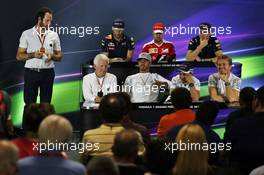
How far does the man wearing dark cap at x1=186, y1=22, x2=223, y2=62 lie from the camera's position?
892 cm

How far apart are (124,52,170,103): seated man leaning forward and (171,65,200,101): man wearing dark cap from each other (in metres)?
0.11

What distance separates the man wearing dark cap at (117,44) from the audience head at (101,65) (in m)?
0.97

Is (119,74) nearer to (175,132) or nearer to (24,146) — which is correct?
(175,132)

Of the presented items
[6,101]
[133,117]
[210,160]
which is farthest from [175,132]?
[133,117]

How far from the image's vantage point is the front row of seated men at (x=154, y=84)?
802cm

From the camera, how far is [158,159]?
4.22 m

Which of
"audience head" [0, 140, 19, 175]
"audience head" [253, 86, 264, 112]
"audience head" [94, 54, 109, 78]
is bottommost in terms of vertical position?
"audience head" [0, 140, 19, 175]

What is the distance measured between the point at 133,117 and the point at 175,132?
305 centimetres

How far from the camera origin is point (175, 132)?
499 centimetres

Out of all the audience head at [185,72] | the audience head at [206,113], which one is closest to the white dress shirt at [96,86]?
the audience head at [185,72]

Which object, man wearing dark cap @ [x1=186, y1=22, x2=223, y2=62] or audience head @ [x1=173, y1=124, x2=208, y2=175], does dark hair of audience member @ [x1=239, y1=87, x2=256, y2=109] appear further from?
man wearing dark cap @ [x1=186, y1=22, x2=223, y2=62]

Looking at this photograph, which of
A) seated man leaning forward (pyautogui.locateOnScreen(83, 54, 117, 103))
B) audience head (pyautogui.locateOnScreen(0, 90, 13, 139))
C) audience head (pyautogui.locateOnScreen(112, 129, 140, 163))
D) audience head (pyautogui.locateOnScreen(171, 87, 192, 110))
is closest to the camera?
audience head (pyautogui.locateOnScreen(112, 129, 140, 163))

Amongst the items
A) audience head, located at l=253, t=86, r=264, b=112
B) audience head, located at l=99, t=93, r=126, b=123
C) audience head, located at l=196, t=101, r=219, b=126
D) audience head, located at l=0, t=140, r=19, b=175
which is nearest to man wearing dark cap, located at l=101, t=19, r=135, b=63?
audience head, located at l=196, t=101, r=219, b=126

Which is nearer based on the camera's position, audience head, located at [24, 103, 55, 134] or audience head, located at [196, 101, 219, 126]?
audience head, located at [24, 103, 55, 134]
